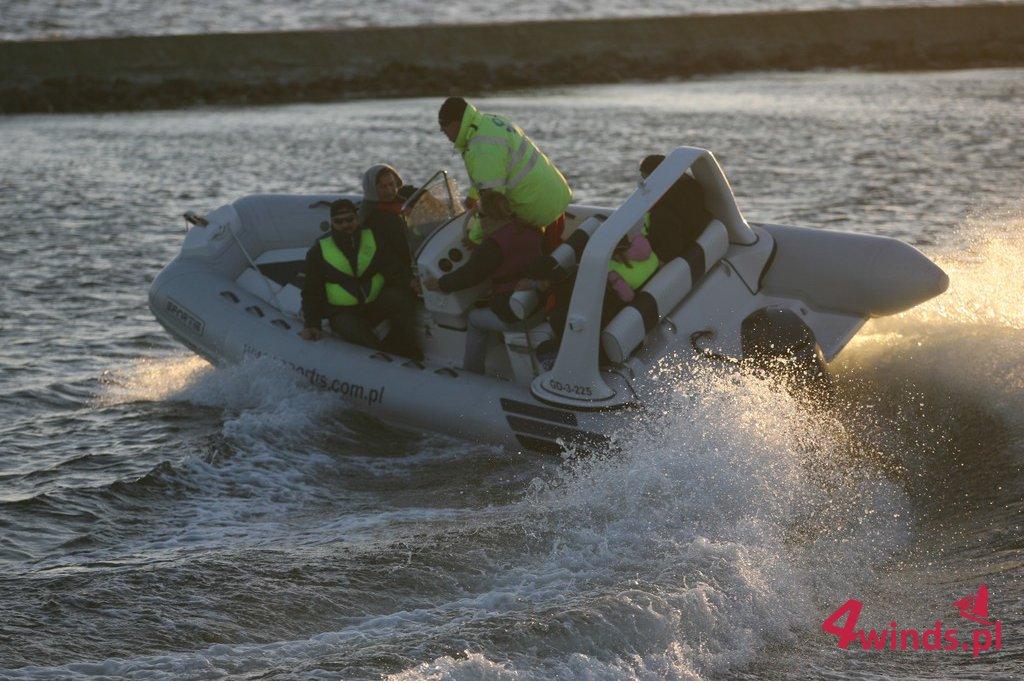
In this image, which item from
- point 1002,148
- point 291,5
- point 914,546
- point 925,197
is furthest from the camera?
point 291,5

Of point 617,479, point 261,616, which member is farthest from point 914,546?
point 261,616

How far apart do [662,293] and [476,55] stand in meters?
18.8

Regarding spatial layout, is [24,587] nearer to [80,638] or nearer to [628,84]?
[80,638]

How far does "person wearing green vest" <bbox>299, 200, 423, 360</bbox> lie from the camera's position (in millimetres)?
8422

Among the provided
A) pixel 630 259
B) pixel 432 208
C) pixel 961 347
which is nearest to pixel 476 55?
pixel 432 208

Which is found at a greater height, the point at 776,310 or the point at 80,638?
the point at 776,310

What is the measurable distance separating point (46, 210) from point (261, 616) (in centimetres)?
1017

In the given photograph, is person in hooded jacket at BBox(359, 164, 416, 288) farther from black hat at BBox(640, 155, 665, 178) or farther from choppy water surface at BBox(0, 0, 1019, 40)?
choppy water surface at BBox(0, 0, 1019, 40)

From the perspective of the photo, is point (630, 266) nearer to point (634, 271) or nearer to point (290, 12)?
point (634, 271)

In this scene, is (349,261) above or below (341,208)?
below

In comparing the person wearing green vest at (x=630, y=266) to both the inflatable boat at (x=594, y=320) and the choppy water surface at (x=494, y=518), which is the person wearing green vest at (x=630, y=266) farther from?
the choppy water surface at (x=494, y=518)

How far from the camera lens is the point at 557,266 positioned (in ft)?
24.6

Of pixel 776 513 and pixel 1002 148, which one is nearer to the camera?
pixel 776 513

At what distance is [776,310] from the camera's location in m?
7.61
